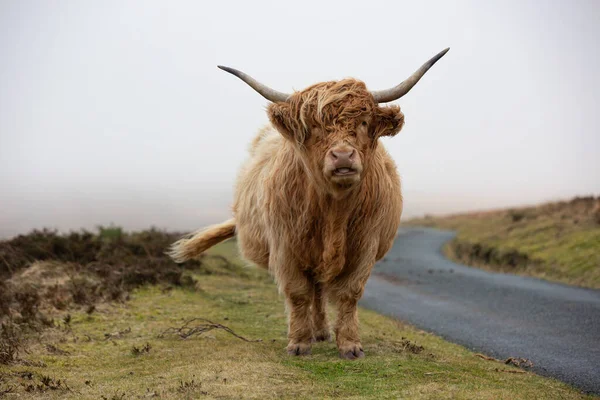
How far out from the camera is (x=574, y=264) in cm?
1274

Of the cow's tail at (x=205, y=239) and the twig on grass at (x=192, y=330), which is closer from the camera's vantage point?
the twig on grass at (x=192, y=330)

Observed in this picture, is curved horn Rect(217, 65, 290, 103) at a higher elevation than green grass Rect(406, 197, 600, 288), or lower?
higher

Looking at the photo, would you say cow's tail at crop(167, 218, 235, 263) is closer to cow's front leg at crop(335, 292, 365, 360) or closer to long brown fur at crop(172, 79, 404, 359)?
long brown fur at crop(172, 79, 404, 359)

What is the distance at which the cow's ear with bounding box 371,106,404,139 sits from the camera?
5074mm

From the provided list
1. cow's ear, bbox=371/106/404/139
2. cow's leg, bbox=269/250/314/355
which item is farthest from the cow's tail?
cow's ear, bbox=371/106/404/139

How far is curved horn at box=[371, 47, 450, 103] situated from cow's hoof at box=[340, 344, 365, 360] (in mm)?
2204

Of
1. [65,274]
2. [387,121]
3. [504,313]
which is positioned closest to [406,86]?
[387,121]

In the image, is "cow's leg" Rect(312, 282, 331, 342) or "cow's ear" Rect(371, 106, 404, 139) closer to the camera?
"cow's ear" Rect(371, 106, 404, 139)

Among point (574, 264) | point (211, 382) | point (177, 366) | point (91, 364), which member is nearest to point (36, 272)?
point (91, 364)

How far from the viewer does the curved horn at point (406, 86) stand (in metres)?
5.07

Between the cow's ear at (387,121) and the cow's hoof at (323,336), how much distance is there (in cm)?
238

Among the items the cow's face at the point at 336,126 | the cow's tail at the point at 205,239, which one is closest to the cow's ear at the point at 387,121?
the cow's face at the point at 336,126

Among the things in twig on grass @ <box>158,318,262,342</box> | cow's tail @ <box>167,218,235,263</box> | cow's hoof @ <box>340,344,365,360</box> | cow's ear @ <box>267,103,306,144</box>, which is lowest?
twig on grass @ <box>158,318,262,342</box>

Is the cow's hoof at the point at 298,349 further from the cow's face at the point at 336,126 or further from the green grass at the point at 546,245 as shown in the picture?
the green grass at the point at 546,245
